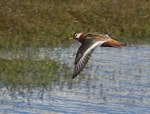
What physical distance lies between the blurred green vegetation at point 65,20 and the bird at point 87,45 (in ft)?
13.8

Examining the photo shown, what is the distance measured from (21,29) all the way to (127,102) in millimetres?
5379

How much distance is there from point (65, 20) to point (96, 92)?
19.1 ft

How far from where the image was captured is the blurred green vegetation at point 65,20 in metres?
16.9

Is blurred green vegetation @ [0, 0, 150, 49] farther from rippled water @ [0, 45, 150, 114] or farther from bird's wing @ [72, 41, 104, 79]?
bird's wing @ [72, 41, 104, 79]

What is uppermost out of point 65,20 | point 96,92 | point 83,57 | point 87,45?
point 65,20

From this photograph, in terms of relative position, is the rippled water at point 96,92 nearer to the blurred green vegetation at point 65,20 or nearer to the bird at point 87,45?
the bird at point 87,45

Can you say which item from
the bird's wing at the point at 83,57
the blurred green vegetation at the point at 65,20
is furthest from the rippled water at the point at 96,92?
the blurred green vegetation at the point at 65,20

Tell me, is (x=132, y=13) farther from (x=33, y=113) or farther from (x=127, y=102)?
(x=33, y=113)

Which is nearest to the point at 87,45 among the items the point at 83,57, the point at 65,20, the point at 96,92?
the point at 83,57

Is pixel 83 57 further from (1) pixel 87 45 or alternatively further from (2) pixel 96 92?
(2) pixel 96 92

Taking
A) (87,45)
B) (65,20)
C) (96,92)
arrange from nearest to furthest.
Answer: (87,45)
(96,92)
(65,20)

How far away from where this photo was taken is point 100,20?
1914 centimetres

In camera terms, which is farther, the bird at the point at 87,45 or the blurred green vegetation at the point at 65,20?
the blurred green vegetation at the point at 65,20

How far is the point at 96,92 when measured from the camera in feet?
42.6
